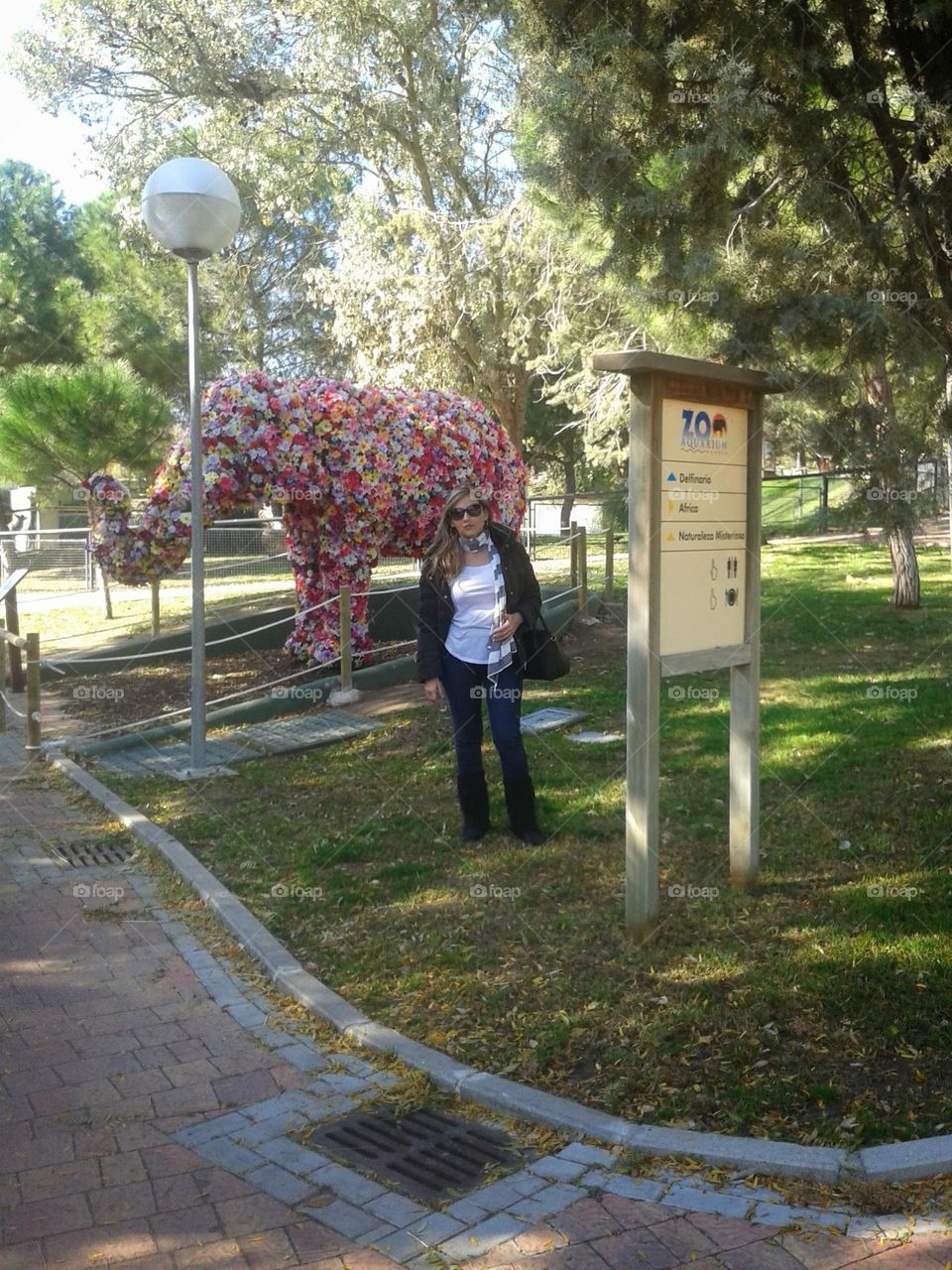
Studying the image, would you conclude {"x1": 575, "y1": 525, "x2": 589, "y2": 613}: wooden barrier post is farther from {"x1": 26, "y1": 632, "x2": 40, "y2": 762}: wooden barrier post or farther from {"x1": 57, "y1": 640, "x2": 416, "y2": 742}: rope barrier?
{"x1": 26, "y1": 632, "x2": 40, "y2": 762}: wooden barrier post

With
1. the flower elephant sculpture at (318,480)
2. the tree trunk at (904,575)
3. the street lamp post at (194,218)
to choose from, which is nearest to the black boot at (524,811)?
the street lamp post at (194,218)

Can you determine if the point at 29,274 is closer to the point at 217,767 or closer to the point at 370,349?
the point at 370,349

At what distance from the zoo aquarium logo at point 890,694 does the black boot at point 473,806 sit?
390 centimetres

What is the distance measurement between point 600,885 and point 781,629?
7.78m

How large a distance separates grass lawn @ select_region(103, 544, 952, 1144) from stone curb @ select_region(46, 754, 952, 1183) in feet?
0.36

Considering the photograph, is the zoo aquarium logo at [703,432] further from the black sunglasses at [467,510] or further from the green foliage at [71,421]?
the green foliage at [71,421]

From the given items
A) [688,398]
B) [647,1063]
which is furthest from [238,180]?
[647,1063]

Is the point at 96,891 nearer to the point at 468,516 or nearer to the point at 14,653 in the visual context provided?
the point at 468,516

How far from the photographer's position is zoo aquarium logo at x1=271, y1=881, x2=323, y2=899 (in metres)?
6.51

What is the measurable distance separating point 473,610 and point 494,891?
58.4 inches

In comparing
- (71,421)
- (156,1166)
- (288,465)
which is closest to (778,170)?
(288,465)

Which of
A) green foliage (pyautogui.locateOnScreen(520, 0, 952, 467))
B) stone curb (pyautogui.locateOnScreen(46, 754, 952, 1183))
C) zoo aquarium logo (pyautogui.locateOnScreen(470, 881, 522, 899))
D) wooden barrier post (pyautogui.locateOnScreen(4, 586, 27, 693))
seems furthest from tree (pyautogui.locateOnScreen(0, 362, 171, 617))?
stone curb (pyautogui.locateOnScreen(46, 754, 952, 1183))

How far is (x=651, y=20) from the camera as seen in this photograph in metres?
7.43

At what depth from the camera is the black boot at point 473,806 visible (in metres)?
7.04
